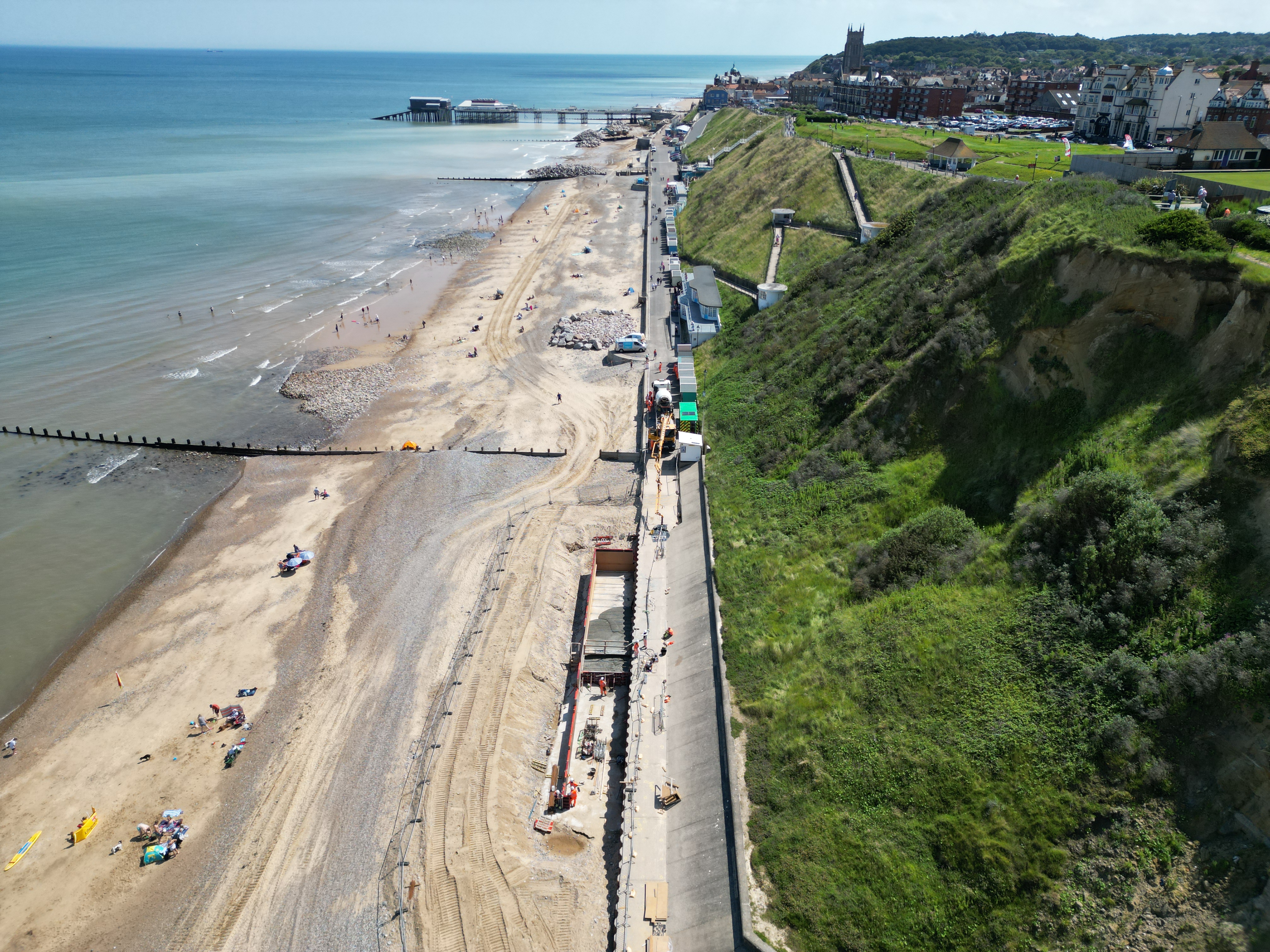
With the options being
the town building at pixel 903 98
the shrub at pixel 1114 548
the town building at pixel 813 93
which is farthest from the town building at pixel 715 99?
the shrub at pixel 1114 548

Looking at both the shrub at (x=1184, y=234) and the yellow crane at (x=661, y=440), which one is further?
the yellow crane at (x=661, y=440)

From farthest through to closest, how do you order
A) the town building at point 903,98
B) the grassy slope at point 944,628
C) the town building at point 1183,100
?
the town building at point 903,98 < the town building at point 1183,100 < the grassy slope at point 944,628

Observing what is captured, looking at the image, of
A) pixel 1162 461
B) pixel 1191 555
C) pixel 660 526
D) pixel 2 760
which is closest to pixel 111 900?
pixel 2 760

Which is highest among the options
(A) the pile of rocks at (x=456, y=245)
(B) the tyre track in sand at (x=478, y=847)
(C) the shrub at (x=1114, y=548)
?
(A) the pile of rocks at (x=456, y=245)

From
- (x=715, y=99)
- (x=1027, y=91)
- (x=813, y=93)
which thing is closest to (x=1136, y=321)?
(x=1027, y=91)

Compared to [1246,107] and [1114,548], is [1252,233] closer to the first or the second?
[1114,548]

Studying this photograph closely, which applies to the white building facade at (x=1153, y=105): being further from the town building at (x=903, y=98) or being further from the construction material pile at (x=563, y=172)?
the construction material pile at (x=563, y=172)

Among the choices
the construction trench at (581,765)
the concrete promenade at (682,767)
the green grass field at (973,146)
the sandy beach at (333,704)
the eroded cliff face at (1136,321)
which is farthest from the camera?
the green grass field at (973,146)

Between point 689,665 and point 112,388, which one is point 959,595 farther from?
point 112,388
